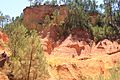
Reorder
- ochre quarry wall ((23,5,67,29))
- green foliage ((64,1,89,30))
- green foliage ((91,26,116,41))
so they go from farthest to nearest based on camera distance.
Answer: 1. ochre quarry wall ((23,5,67,29))
2. green foliage ((64,1,89,30))
3. green foliage ((91,26,116,41))

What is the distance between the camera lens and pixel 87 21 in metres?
53.2

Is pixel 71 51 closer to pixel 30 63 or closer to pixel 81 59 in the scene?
pixel 81 59

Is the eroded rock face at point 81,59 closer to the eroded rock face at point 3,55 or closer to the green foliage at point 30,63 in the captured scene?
the green foliage at point 30,63

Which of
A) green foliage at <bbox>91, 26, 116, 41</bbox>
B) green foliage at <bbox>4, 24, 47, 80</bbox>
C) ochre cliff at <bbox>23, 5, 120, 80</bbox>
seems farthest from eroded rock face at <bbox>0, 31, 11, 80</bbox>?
green foliage at <bbox>91, 26, 116, 41</bbox>

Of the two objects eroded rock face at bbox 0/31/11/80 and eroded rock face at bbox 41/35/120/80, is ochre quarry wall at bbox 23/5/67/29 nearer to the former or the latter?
eroded rock face at bbox 41/35/120/80

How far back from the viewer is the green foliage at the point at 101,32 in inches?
1982

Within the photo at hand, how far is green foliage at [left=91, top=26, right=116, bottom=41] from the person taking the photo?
50344 mm

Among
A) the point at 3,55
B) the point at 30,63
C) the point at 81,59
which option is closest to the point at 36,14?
the point at 81,59

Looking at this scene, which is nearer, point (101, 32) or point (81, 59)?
point (81, 59)

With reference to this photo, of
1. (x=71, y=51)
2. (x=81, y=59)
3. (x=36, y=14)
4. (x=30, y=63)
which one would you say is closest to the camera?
(x=30, y=63)

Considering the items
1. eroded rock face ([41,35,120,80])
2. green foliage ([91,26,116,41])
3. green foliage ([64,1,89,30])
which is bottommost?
eroded rock face ([41,35,120,80])

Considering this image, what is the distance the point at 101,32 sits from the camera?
5050 centimetres

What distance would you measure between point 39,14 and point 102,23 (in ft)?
33.1

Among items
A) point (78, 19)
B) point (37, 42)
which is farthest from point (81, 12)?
point (37, 42)
